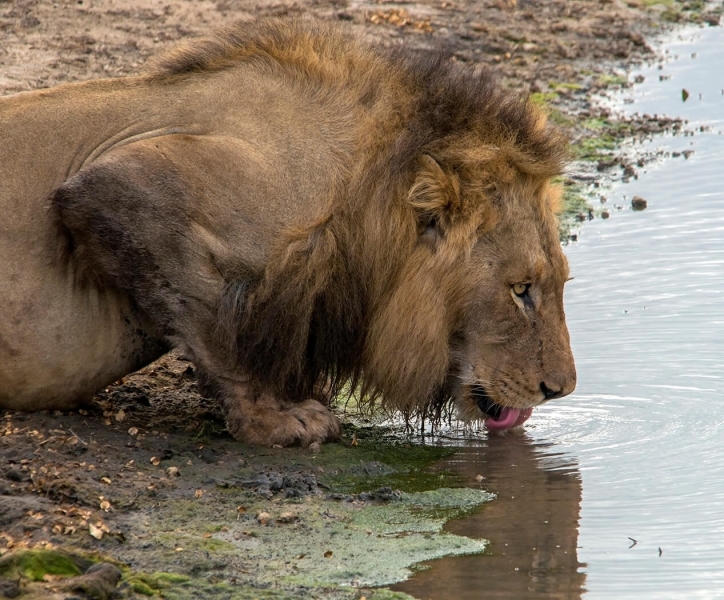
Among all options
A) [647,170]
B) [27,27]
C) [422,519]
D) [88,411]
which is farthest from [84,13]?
[422,519]

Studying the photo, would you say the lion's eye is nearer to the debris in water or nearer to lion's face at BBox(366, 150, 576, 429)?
lion's face at BBox(366, 150, 576, 429)

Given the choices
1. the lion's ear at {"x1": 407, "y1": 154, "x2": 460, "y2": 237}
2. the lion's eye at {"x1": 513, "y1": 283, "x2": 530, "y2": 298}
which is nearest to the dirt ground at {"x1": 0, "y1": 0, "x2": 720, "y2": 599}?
the lion's eye at {"x1": 513, "y1": 283, "x2": 530, "y2": 298}

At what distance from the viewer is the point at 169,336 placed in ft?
17.1

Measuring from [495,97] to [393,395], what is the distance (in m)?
1.32

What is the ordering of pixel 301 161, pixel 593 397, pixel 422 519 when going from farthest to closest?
1. pixel 593 397
2. pixel 301 161
3. pixel 422 519

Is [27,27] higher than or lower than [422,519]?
higher

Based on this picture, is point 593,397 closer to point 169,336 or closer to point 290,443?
point 290,443

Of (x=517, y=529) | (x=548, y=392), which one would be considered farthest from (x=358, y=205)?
(x=517, y=529)

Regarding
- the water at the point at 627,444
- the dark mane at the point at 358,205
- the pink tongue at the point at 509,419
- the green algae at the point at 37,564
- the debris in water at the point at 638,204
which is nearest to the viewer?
the green algae at the point at 37,564

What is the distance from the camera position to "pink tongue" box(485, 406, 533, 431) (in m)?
5.60

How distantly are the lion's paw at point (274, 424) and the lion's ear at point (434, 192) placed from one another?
0.97m

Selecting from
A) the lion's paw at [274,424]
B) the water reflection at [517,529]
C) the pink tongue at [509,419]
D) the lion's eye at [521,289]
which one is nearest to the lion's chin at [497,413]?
the pink tongue at [509,419]

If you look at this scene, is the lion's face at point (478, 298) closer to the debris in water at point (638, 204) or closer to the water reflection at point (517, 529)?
the water reflection at point (517, 529)

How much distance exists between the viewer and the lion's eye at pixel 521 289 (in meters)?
5.30
